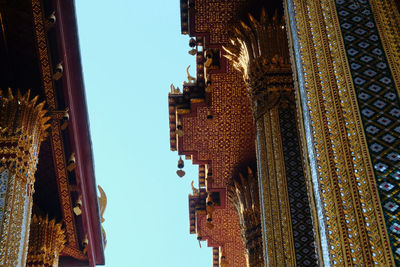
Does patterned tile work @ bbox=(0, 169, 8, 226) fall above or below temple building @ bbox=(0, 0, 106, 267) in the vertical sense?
below

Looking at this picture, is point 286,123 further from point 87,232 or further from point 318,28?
point 87,232

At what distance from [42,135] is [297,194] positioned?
387cm

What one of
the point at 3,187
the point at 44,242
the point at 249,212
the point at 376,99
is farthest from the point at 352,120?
the point at 44,242

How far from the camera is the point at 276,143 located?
7445 millimetres

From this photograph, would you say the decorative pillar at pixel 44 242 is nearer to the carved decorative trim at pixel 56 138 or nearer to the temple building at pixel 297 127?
the carved decorative trim at pixel 56 138

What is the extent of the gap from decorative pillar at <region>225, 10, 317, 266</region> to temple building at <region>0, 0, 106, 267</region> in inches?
94.2

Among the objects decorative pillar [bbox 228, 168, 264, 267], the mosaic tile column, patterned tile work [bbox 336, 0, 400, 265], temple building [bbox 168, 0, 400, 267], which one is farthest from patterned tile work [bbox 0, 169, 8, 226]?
patterned tile work [bbox 336, 0, 400, 265]

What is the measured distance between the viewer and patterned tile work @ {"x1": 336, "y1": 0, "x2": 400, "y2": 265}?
368 centimetres

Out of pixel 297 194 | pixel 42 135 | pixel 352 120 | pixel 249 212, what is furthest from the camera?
pixel 249 212

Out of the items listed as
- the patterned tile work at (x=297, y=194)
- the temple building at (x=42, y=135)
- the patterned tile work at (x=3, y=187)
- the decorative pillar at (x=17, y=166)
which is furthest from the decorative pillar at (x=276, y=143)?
the patterned tile work at (x=3, y=187)

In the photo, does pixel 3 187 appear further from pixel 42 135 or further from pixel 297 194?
pixel 297 194

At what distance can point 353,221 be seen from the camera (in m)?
3.72

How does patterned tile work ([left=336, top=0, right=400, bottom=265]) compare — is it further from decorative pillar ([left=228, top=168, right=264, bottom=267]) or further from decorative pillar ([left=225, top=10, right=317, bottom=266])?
decorative pillar ([left=228, top=168, right=264, bottom=267])

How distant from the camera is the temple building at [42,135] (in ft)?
25.7
